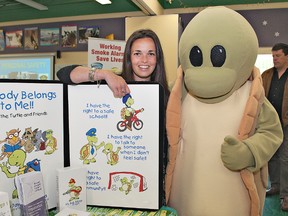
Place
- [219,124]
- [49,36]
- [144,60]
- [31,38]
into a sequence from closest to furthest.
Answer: [219,124] → [144,60] → [49,36] → [31,38]

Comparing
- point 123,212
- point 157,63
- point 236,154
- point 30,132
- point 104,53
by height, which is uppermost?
point 104,53

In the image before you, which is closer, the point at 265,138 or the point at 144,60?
the point at 265,138

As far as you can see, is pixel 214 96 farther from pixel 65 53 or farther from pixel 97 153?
pixel 65 53

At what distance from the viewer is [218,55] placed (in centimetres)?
125

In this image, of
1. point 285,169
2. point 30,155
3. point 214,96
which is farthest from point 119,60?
point 30,155

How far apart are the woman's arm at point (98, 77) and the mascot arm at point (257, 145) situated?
1.50ft

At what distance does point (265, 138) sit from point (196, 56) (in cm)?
43

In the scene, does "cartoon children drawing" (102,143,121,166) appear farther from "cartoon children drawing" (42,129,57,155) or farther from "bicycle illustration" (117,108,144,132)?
"cartoon children drawing" (42,129,57,155)

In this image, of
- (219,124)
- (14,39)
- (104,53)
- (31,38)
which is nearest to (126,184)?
(219,124)

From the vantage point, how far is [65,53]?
5.68 m

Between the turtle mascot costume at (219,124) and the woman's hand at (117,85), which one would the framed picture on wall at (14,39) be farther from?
the woman's hand at (117,85)

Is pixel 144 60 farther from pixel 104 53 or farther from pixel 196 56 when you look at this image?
pixel 104 53

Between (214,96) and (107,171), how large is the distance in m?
0.53

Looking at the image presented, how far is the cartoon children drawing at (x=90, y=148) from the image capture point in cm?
111
